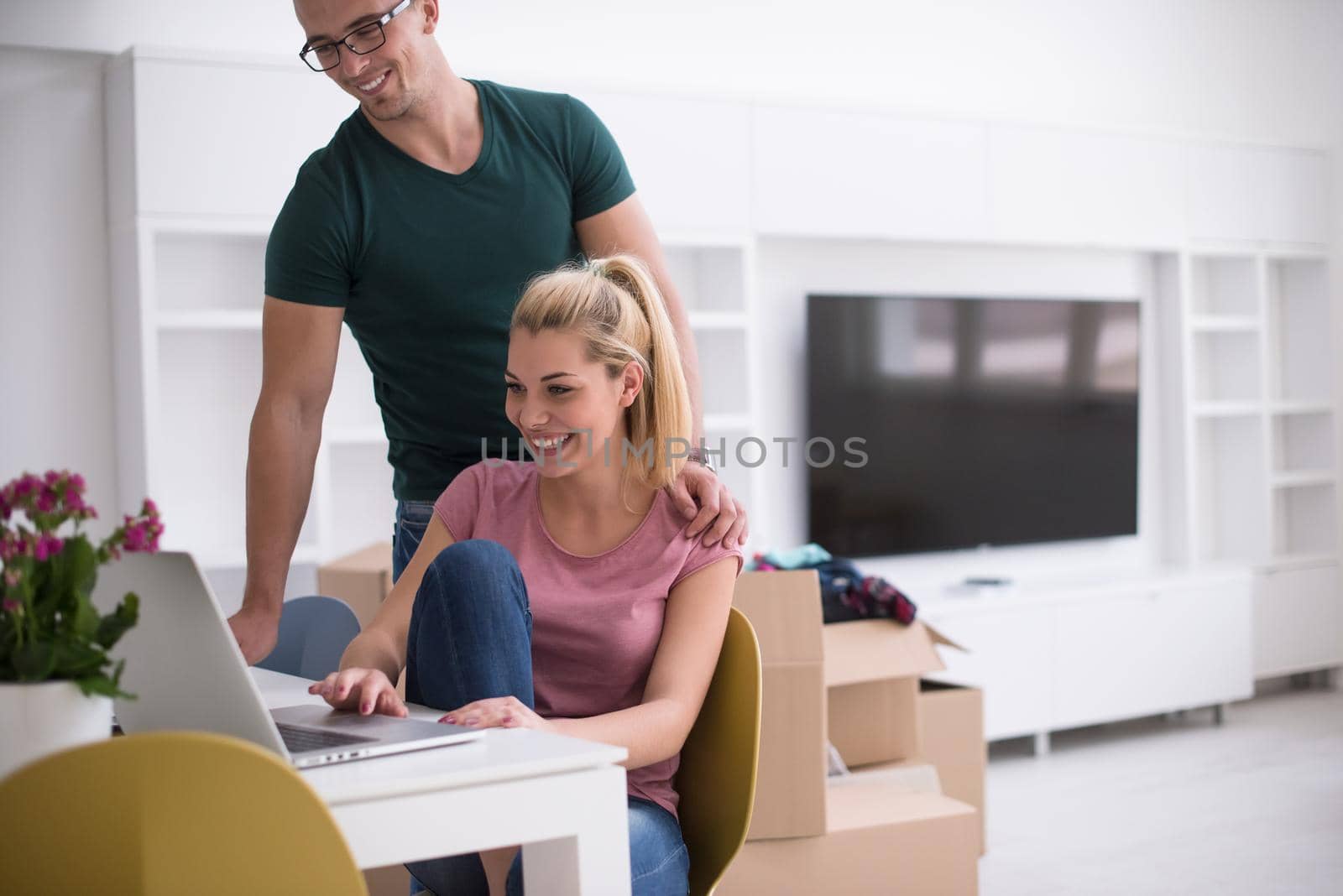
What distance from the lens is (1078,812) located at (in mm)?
3400

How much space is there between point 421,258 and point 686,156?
6.81 feet

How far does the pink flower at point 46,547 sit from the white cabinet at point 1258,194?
14.7 feet

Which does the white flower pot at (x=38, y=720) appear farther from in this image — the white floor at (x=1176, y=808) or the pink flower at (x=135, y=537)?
the white floor at (x=1176, y=808)

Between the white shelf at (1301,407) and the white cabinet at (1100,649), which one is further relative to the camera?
the white shelf at (1301,407)

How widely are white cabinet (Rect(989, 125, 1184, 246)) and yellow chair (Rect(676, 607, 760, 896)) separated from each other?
3.10 metres

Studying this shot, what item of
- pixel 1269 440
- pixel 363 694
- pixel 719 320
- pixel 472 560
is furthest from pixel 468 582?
pixel 1269 440

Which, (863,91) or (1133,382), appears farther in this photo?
(1133,382)

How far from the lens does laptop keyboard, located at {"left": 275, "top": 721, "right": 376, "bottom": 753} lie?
103 centimetres

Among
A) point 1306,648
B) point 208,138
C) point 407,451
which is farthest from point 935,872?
point 1306,648

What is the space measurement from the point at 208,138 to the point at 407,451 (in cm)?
160

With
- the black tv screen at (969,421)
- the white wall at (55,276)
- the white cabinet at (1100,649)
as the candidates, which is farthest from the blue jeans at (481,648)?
the black tv screen at (969,421)

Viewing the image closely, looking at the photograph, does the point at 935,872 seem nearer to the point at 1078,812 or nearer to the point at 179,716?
the point at 1078,812

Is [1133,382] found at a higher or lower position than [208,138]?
lower

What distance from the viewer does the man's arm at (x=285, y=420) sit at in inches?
69.8
